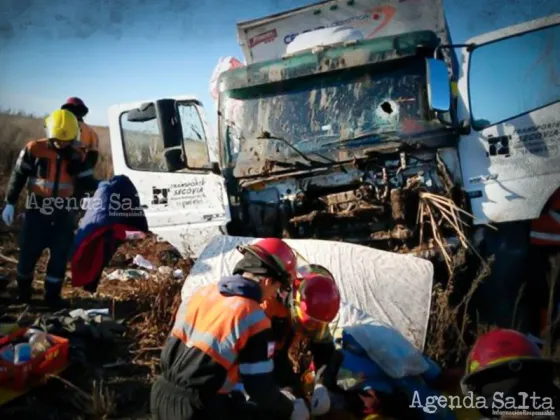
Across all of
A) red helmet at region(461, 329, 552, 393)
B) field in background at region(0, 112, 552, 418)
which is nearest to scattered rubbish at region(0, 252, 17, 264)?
field in background at region(0, 112, 552, 418)

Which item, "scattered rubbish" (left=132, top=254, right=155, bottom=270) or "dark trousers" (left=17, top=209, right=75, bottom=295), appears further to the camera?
"scattered rubbish" (left=132, top=254, right=155, bottom=270)

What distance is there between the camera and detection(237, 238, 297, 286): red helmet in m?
2.56

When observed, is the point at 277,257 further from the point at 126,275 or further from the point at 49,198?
the point at 126,275

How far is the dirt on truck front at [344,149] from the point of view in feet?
13.4

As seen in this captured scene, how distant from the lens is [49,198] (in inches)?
192

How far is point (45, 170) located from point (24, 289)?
3.34ft

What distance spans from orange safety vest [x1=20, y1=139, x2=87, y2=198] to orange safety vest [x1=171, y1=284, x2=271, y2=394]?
115 inches

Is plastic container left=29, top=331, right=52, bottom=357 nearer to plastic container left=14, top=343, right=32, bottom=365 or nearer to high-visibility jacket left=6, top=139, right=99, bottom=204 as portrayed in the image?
plastic container left=14, top=343, right=32, bottom=365

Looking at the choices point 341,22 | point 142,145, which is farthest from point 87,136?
point 341,22

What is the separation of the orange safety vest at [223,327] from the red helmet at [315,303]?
0.48 m

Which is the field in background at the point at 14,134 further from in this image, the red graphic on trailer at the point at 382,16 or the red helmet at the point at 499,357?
the red helmet at the point at 499,357

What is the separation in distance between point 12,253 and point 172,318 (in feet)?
12.1

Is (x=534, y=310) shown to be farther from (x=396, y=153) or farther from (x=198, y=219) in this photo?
(x=198, y=219)

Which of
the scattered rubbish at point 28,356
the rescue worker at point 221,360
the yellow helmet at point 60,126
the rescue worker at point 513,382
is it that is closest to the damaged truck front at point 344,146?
the yellow helmet at point 60,126
